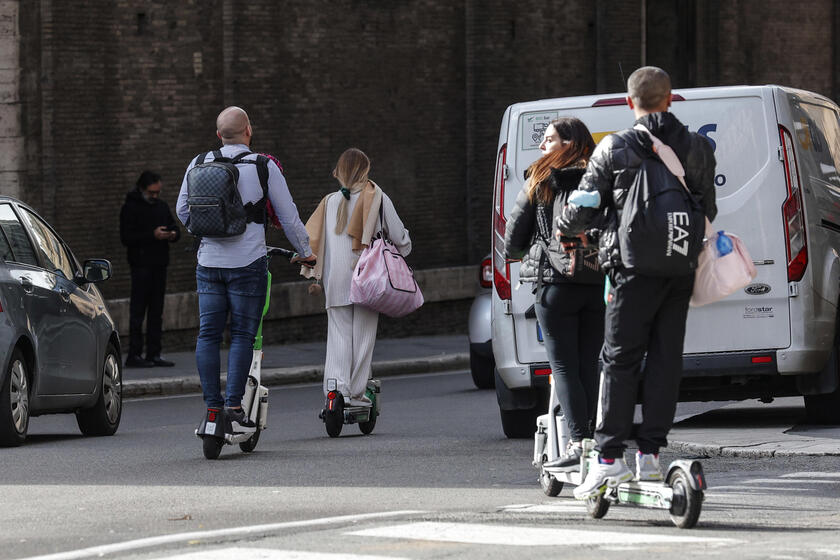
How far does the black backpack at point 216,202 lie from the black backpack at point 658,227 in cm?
361

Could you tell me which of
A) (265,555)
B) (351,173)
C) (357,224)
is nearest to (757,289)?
(357,224)

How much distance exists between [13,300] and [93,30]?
9747mm

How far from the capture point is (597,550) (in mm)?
6609

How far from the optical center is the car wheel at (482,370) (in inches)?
663

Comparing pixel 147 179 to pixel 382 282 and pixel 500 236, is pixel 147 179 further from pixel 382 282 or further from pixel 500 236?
pixel 500 236

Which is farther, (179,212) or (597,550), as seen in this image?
(179,212)

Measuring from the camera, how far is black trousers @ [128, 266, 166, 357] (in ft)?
62.8

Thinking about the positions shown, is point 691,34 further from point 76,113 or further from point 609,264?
point 609,264

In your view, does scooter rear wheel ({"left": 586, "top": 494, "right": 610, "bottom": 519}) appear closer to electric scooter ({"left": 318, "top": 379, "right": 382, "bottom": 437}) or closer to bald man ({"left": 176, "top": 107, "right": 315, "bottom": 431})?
bald man ({"left": 176, "top": 107, "right": 315, "bottom": 431})

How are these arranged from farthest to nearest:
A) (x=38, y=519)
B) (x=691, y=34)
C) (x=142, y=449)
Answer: (x=691, y=34), (x=142, y=449), (x=38, y=519)

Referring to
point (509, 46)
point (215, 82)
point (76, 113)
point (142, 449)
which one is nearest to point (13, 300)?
point (142, 449)

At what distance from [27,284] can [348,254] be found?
208 cm

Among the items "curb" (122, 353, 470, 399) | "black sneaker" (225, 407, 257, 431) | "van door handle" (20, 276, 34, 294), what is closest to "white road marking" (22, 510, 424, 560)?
"black sneaker" (225, 407, 257, 431)

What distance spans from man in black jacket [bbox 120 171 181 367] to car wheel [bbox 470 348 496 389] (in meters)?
3.84
